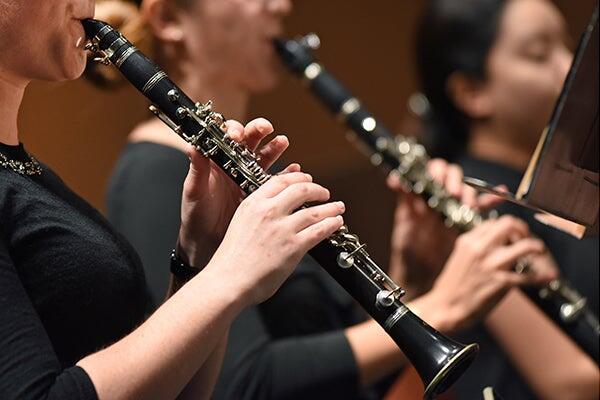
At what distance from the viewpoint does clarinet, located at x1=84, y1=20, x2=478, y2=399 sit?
1.00 metres

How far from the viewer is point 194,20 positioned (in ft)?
4.95

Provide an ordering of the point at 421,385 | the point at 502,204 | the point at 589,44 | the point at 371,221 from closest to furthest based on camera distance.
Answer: the point at 421,385, the point at 589,44, the point at 502,204, the point at 371,221

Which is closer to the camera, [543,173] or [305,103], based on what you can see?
[543,173]

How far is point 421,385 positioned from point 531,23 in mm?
1004

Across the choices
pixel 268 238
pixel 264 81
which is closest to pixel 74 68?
pixel 268 238

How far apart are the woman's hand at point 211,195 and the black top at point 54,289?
7cm

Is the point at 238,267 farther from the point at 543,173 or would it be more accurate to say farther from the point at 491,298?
the point at 491,298

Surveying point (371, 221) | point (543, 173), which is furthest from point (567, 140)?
point (371, 221)

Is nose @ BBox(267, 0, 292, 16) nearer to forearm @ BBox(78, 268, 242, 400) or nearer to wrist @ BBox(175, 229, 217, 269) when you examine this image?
wrist @ BBox(175, 229, 217, 269)

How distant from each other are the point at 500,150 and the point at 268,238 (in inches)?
43.3

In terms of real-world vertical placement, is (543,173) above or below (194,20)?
above

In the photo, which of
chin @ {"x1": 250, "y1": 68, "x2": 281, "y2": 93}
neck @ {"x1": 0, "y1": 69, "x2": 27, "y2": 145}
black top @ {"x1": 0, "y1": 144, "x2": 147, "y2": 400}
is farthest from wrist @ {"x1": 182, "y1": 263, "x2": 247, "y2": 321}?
chin @ {"x1": 250, "y1": 68, "x2": 281, "y2": 93}

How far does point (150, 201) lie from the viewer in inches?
54.1

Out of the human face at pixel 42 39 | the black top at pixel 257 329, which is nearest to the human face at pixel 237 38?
the black top at pixel 257 329
